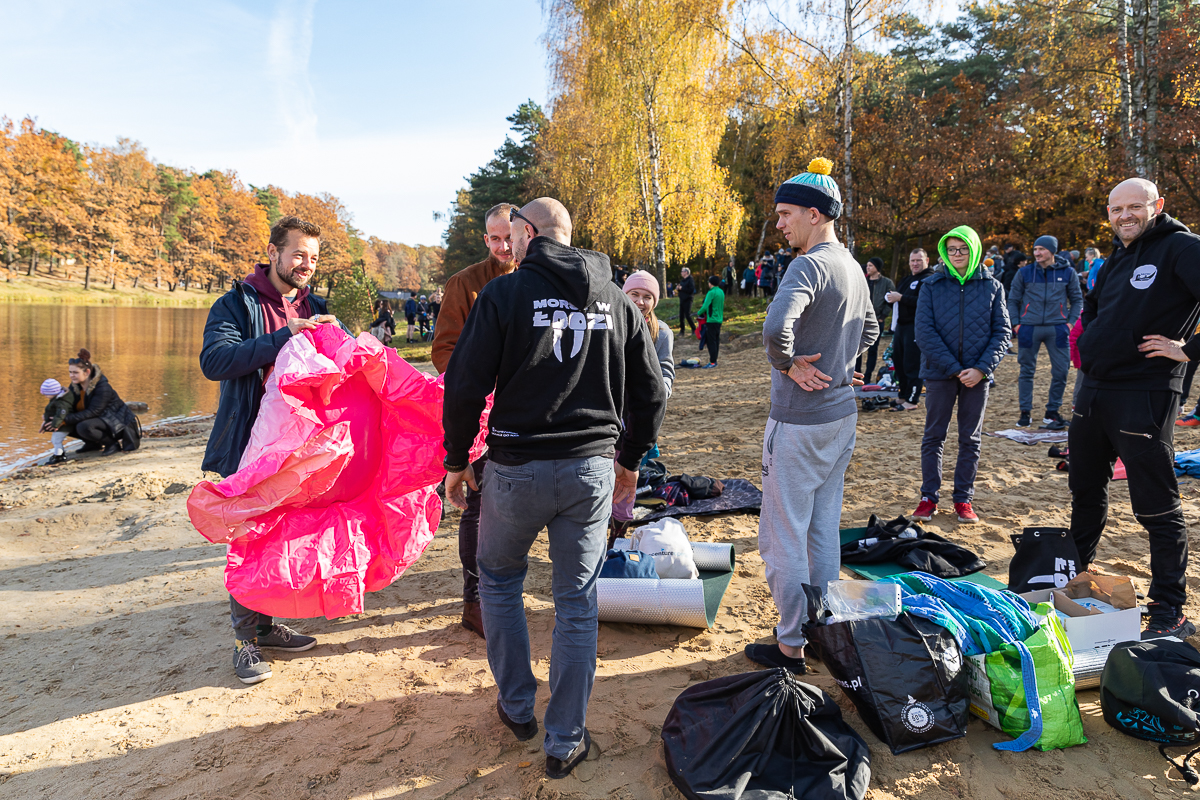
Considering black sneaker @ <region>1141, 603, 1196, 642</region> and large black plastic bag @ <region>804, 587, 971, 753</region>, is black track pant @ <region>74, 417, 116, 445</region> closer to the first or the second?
large black plastic bag @ <region>804, 587, 971, 753</region>

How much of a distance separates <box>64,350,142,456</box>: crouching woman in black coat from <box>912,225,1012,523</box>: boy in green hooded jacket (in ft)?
34.8

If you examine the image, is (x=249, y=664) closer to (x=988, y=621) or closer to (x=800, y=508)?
(x=800, y=508)

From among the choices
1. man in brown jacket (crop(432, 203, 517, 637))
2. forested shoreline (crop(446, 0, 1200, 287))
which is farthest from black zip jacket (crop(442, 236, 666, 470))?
forested shoreline (crop(446, 0, 1200, 287))

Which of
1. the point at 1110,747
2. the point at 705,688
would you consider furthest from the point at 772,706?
the point at 1110,747

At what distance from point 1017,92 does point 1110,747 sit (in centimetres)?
2383

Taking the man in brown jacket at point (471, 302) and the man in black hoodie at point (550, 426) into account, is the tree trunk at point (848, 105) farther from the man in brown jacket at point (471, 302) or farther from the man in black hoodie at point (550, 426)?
the man in black hoodie at point (550, 426)

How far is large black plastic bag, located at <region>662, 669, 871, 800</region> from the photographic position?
7.36 ft

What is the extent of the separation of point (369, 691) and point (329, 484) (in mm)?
1002

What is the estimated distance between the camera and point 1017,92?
20.6m

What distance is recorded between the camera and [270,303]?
3297mm

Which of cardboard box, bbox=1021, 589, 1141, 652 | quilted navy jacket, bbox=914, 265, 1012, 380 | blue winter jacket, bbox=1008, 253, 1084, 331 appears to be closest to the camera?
cardboard box, bbox=1021, 589, 1141, 652

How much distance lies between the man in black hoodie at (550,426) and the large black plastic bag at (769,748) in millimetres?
460

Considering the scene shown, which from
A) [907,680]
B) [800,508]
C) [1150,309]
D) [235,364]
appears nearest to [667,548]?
[800,508]

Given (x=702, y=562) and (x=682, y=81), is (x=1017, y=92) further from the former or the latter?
(x=702, y=562)
